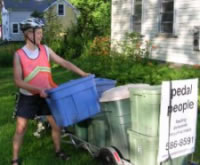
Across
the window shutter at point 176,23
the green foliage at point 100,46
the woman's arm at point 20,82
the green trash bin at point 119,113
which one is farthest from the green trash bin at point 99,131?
the green foliage at point 100,46

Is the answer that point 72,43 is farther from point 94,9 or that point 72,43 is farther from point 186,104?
point 94,9

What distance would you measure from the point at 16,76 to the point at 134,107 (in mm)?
1447

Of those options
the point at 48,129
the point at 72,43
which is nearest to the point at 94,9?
the point at 72,43

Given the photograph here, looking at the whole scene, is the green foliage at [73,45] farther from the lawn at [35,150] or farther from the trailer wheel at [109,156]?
the trailer wheel at [109,156]

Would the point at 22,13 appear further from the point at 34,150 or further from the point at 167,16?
the point at 34,150

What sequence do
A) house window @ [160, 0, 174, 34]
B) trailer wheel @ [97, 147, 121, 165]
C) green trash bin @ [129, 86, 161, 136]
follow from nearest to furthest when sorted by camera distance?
green trash bin @ [129, 86, 161, 136]
trailer wheel @ [97, 147, 121, 165]
house window @ [160, 0, 174, 34]

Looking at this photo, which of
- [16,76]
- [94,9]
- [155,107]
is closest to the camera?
[155,107]

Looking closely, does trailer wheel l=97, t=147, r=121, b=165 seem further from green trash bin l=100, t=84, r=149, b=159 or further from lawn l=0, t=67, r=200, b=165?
lawn l=0, t=67, r=200, b=165

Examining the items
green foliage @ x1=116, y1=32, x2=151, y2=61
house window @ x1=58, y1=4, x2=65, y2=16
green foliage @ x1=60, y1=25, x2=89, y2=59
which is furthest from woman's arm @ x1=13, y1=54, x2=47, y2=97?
house window @ x1=58, y1=4, x2=65, y2=16

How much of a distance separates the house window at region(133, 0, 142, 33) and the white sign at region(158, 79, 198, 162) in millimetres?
11409

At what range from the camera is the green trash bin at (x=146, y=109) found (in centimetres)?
397

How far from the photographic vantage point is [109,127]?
472 centimetres

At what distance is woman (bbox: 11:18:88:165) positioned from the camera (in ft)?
14.8

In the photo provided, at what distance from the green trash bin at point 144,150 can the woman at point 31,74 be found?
1.16 meters
